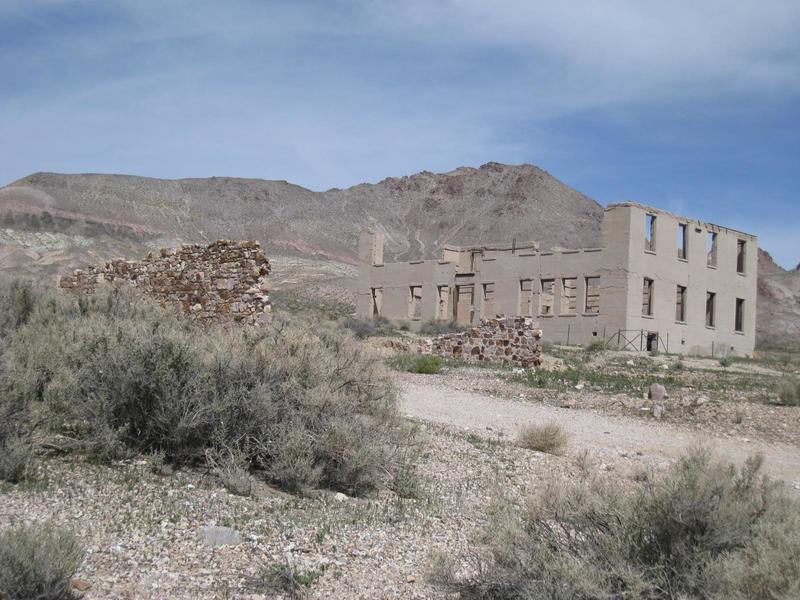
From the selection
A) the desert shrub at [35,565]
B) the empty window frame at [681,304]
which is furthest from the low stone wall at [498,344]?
the empty window frame at [681,304]

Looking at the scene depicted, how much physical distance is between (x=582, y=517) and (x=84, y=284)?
16894 millimetres

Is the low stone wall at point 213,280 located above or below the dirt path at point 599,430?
above

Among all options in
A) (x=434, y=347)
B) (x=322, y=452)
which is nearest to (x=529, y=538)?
(x=322, y=452)

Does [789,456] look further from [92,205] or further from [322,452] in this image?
[92,205]

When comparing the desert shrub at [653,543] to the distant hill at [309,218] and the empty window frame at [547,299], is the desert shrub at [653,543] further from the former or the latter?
the distant hill at [309,218]

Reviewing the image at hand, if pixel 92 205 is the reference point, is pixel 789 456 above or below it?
below

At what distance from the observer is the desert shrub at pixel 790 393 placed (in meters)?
15.9

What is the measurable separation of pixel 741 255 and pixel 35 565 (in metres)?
46.3

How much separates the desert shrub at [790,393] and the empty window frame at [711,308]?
91.2ft

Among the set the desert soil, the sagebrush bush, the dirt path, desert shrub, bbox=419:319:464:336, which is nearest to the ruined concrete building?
desert shrub, bbox=419:319:464:336

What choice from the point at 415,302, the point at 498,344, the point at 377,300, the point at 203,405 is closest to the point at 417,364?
the point at 498,344

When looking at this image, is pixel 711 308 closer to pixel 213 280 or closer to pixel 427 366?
pixel 427 366

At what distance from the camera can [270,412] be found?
7.80m

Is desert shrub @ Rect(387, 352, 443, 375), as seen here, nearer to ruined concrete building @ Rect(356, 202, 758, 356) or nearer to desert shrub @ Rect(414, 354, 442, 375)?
desert shrub @ Rect(414, 354, 442, 375)
